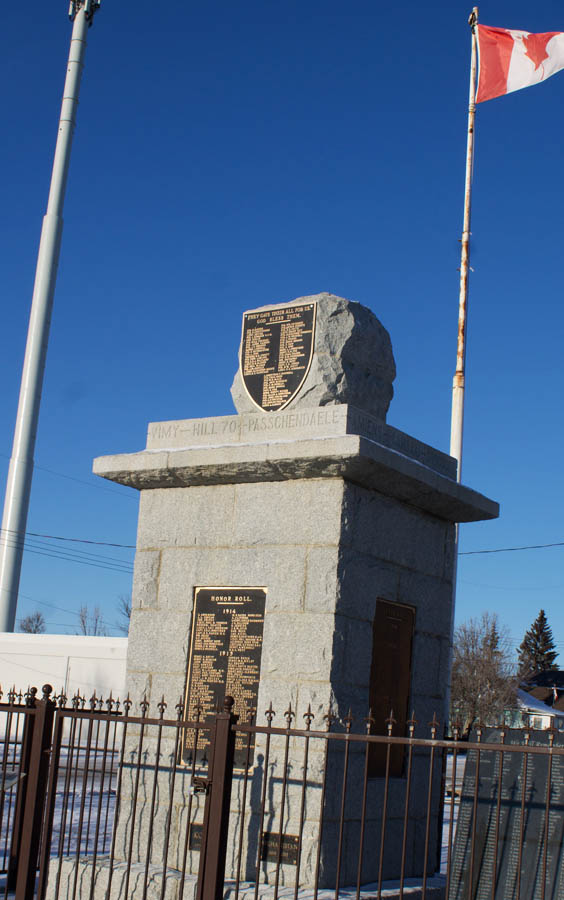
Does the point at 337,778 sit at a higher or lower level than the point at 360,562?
lower

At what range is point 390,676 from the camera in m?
6.52

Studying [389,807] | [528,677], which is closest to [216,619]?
[389,807]

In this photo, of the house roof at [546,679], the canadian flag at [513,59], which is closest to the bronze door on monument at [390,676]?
the canadian flag at [513,59]

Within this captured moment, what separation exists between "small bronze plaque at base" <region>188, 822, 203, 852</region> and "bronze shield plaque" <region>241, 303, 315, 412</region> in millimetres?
2884

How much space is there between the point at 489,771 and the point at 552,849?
558 mm

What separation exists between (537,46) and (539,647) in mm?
64801

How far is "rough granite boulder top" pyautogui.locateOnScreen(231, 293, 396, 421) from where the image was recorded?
260 inches

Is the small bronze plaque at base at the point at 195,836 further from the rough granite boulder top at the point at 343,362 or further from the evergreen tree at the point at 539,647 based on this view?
the evergreen tree at the point at 539,647

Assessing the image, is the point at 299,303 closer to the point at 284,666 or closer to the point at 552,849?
the point at 284,666

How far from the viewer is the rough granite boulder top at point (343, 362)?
6.61m

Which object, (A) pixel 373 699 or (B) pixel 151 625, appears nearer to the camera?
(A) pixel 373 699

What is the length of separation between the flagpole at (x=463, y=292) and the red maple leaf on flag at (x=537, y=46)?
39.1 inches

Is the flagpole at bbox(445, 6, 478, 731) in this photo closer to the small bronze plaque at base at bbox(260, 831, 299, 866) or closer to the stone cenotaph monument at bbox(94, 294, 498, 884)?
the stone cenotaph monument at bbox(94, 294, 498, 884)

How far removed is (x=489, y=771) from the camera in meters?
5.64
